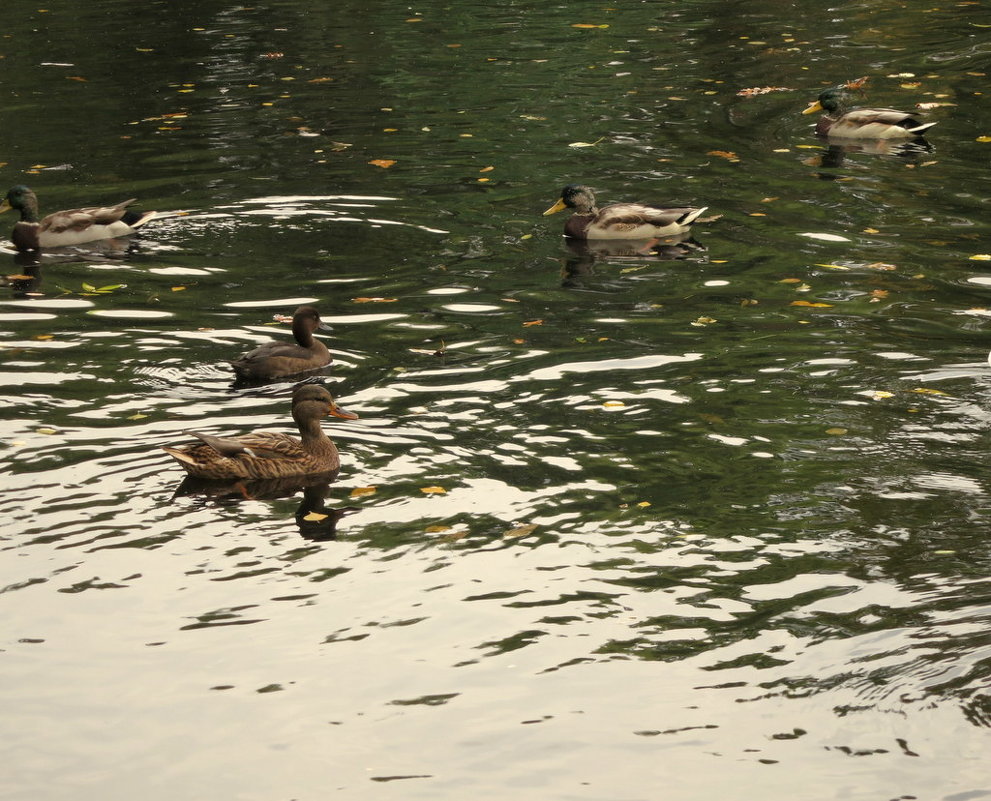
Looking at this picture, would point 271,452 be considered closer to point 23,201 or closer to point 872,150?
point 23,201

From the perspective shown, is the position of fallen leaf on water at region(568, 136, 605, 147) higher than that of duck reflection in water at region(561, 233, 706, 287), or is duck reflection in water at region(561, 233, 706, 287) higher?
fallen leaf on water at region(568, 136, 605, 147)

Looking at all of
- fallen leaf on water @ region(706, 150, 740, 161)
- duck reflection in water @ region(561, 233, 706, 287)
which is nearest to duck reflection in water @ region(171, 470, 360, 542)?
duck reflection in water @ region(561, 233, 706, 287)

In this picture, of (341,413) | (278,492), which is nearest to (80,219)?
(341,413)

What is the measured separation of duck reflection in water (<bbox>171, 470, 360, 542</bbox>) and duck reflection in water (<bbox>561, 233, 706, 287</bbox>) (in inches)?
211

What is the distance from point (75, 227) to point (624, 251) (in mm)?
5689

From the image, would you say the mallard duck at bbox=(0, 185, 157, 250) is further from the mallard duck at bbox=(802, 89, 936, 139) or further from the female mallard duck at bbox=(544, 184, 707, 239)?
→ the mallard duck at bbox=(802, 89, 936, 139)

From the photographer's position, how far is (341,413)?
1057 cm

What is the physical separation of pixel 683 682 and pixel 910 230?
8.78 metres

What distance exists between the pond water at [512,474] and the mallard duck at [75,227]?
21 cm

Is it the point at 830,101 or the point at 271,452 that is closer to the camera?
the point at 271,452

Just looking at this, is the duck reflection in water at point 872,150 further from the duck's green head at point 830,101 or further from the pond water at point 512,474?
the duck's green head at point 830,101

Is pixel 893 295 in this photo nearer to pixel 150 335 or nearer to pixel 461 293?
pixel 461 293

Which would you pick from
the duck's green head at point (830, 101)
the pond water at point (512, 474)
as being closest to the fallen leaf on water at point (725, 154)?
the pond water at point (512, 474)

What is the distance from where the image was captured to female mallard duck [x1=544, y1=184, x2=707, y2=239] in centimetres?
1495
